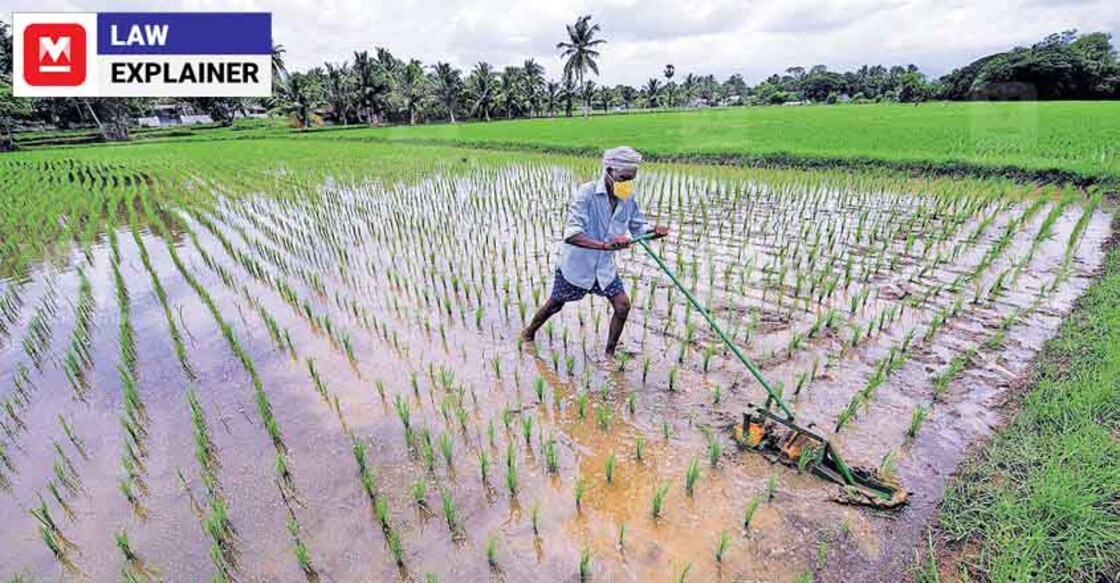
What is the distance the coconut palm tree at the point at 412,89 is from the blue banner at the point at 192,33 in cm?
2469

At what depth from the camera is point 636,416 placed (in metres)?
3.06

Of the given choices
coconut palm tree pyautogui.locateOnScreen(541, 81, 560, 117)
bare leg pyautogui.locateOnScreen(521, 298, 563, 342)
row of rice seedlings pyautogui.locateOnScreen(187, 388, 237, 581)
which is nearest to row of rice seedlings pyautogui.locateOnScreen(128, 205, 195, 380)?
row of rice seedlings pyautogui.locateOnScreen(187, 388, 237, 581)

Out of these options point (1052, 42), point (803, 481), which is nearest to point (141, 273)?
point (803, 481)

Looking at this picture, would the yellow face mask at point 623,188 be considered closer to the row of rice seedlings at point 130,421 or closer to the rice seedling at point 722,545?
the rice seedling at point 722,545

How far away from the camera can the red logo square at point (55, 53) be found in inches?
557

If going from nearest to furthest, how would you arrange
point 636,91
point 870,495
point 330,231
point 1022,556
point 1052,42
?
1. point 1022,556
2. point 870,495
3. point 330,231
4. point 1052,42
5. point 636,91

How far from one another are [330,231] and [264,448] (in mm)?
5120

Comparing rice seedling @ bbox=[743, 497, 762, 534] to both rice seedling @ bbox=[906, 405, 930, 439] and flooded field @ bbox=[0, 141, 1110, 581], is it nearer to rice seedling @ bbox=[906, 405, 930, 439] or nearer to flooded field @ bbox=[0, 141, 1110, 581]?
flooded field @ bbox=[0, 141, 1110, 581]

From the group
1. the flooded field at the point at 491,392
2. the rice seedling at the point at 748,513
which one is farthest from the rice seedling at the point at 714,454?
the rice seedling at the point at 748,513

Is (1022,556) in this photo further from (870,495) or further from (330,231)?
(330,231)

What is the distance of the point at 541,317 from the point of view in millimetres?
3887

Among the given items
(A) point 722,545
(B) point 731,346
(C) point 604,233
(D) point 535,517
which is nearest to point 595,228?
(C) point 604,233

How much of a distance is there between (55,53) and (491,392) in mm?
20230

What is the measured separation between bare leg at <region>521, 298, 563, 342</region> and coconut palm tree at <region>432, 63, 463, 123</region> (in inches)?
1637
